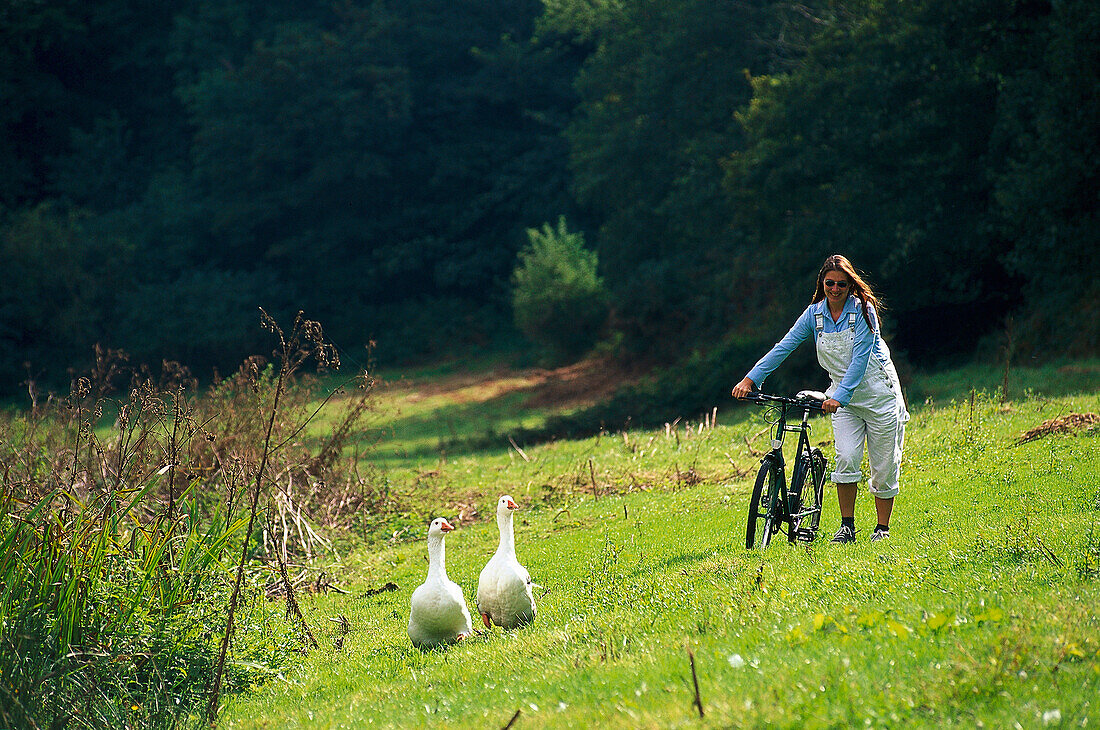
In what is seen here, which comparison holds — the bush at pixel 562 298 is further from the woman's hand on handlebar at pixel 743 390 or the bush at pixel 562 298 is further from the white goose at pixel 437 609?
the white goose at pixel 437 609

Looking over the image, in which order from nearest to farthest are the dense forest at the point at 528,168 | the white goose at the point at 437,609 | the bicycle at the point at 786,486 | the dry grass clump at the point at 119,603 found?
the dry grass clump at the point at 119,603
the white goose at the point at 437,609
the bicycle at the point at 786,486
the dense forest at the point at 528,168

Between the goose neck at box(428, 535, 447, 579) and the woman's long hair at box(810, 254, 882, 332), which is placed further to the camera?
the woman's long hair at box(810, 254, 882, 332)

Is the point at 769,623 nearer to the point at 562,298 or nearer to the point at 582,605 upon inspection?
the point at 582,605

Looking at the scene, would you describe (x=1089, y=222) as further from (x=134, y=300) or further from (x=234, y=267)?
(x=234, y=267)

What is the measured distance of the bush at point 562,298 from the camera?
42531 millimetres

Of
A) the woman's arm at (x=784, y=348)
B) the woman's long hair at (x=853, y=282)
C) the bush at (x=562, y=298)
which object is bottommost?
the bush at (x=562, y=298)

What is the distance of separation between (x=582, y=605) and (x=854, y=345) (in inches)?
111

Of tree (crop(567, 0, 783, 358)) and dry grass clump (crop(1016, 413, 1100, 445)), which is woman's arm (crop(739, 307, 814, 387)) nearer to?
dry grass clump (crop(1016, 413, 1100, 445))

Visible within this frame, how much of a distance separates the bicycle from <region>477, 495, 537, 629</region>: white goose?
1.96 m

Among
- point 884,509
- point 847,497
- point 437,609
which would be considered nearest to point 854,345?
point 847,497

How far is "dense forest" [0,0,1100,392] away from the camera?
24.6 meters

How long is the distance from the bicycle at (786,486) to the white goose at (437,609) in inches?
94.9

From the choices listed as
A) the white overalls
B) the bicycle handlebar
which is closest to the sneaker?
the white overalls

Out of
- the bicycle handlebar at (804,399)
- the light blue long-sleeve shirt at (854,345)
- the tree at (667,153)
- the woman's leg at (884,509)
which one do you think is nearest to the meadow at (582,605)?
the woman's leg at (884,509)
